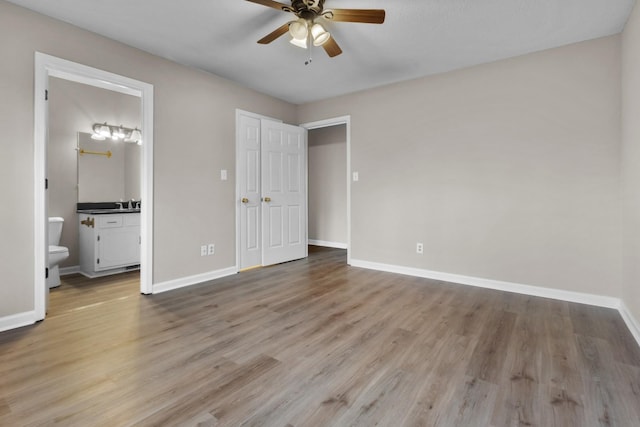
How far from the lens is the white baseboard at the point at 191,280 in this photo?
317cm

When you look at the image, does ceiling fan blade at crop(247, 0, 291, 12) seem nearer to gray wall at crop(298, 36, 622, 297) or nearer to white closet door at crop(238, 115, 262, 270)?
white closet door at crop(238, 115, 262, 270)

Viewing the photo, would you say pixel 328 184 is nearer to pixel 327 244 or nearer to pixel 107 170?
pixel 327 244

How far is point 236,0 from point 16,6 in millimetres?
1640

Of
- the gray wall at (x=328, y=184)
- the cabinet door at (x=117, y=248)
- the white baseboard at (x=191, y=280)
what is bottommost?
the white baseboard at (x=191, y=280)

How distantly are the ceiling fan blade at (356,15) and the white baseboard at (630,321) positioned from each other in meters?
2.76

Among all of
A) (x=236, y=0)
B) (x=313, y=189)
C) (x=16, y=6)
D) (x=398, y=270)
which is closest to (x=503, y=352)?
(x=398, y=270)

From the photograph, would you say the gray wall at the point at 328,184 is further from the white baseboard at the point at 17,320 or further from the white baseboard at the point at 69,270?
the white baseboard at the point at 17,320

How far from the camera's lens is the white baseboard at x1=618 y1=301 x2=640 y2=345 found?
213 cm

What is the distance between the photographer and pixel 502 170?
3221mm

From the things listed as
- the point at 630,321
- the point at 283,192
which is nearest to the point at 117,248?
the point at 283,192

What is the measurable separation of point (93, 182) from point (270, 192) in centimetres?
243

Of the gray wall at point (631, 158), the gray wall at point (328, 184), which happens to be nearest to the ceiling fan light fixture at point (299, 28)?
the gray wall at point (631, 158)

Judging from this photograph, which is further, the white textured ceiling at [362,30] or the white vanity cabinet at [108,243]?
the white vanity cabinet at [108,243]

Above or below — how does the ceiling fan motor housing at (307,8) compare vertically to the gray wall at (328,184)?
above
